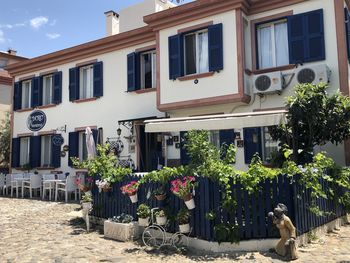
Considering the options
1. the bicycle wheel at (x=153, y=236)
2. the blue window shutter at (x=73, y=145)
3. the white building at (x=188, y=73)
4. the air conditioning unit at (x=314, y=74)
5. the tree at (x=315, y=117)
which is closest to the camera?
the bicycle wheel at (x=153, y=236)

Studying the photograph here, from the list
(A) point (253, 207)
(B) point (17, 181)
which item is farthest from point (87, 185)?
(B) point (17, 181)

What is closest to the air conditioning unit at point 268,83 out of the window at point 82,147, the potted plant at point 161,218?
the potted plant at point 161,218

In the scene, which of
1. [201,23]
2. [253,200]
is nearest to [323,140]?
[253,200]

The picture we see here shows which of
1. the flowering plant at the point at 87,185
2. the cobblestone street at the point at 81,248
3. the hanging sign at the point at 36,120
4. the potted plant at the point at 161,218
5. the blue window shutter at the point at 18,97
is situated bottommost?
the cobblestone street at the point at 81,248

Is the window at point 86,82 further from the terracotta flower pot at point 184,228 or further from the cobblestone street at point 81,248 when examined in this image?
the terracotta flower pot at point 184,228

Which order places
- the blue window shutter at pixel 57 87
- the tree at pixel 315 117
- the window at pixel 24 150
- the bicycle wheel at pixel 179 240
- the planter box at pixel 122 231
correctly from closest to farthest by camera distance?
the bicycle wheel at pixel 179 240
the planter box at pixel 122 231
the tree at pixel 315 117
the blue window shutter at pixel 57 87
the window at pixel 24 150

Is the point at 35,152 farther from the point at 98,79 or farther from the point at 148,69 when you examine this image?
the point at 148,69

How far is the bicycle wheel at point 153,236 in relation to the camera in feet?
23.3

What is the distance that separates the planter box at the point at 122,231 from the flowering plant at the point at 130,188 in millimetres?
622

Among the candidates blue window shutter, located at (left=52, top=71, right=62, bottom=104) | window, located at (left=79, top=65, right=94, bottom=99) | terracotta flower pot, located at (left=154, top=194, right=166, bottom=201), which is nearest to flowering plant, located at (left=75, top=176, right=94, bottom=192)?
terracotta flower pot, located at (left=154, top=194, right=166, bottom=201)

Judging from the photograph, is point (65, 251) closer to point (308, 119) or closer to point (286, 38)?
point (308, 119)

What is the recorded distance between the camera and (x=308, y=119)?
9.14 metres

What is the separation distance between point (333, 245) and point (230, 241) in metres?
2.01

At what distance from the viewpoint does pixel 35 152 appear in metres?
17.7
